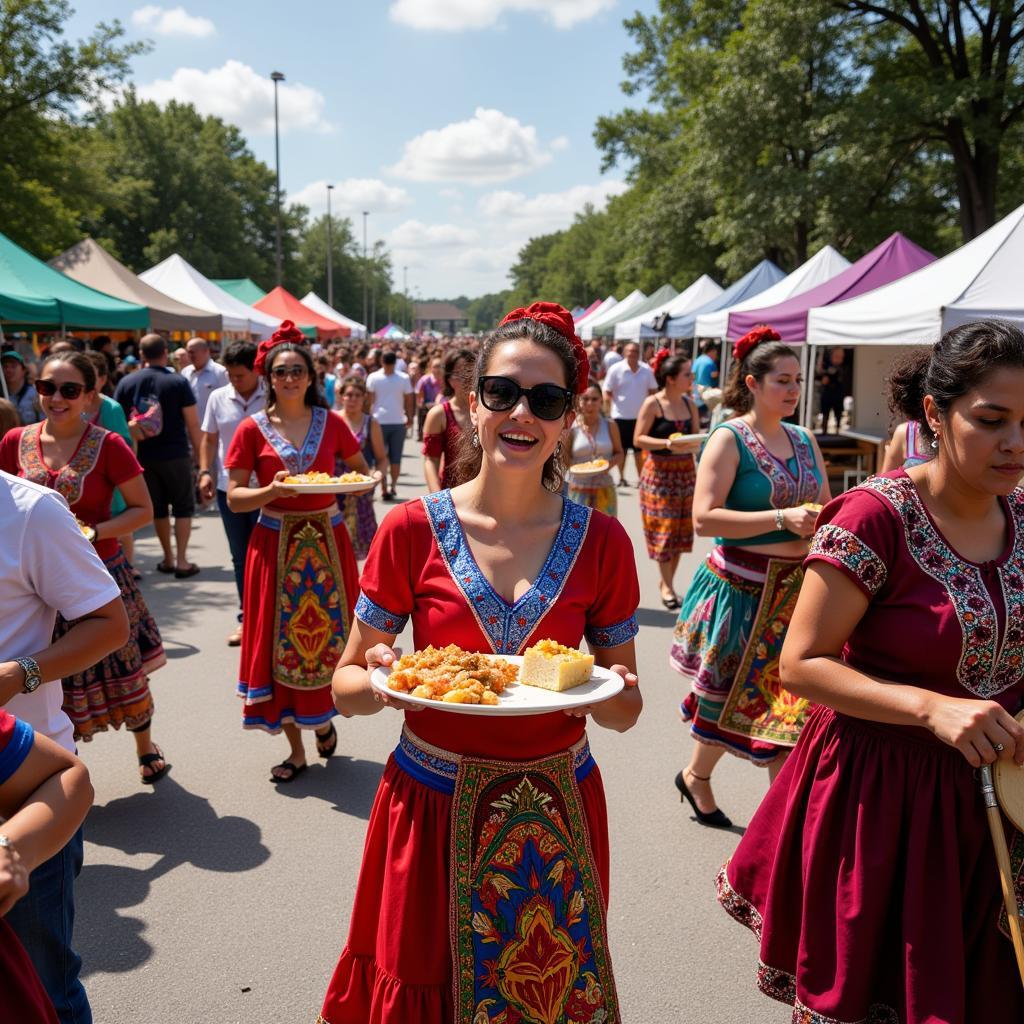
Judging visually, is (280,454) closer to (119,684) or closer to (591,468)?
(119,684)

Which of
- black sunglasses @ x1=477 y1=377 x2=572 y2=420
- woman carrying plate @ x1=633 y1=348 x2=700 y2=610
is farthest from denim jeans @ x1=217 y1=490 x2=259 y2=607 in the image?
black sunglasses @ x1=477 y1=377 x2=572 y2=420

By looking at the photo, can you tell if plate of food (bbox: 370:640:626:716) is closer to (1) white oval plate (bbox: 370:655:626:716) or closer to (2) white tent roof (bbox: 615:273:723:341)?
(1) white oval plate (bbox: 370:655:626:716)

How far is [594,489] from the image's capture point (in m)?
8.11

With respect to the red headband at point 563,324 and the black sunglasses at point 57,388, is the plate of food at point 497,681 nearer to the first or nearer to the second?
the red headband at point 563,324

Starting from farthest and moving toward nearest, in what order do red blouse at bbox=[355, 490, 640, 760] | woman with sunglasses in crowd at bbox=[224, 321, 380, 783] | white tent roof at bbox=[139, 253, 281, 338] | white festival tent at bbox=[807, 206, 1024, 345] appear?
white tent roof at bbox=[139, 253, 281, 338], white festival tent at bbox=[807, 206, 1024, 345], woman with sunglasses in crowd at bbox=[224, 321, 380, 783], red blouse at bbox=[355, 490, 640, 760]

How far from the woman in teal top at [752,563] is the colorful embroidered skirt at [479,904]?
75.2 inches

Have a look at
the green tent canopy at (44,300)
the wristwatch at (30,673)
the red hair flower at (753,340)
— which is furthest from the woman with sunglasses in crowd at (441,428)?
the green tent canopy at (44,300)

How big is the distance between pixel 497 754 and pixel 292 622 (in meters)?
2.91

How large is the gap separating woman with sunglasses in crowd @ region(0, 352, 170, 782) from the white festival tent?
25.7 ft

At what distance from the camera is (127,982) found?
3.31 metres

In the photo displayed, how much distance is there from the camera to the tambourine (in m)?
2.07

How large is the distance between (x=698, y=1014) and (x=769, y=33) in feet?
88.4

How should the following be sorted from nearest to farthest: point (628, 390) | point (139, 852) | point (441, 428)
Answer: point (139, 852)
point (441, 428)
point (628, 390)

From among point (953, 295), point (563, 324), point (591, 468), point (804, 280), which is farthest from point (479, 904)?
point (804, 280)
